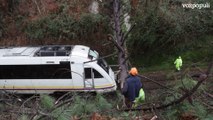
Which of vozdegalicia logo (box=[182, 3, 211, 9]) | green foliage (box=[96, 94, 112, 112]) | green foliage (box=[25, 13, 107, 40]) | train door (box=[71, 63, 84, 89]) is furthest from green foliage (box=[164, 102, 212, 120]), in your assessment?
vozdegalicia logo (box=[182, 3, 211, 9])

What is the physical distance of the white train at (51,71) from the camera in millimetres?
14812

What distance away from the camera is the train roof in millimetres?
14961

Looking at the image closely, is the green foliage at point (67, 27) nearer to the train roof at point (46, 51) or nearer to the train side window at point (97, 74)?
the train roof at point (46, 51)

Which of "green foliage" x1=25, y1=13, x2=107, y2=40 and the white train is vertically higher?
"green foliage" x1=25, y1=13, x2=107, y2=40

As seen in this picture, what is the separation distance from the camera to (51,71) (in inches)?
592

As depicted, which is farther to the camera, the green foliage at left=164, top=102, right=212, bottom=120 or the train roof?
the train roof

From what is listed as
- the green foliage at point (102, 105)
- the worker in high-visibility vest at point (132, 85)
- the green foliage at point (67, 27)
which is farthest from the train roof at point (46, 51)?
the green foliage at point (102, 105)

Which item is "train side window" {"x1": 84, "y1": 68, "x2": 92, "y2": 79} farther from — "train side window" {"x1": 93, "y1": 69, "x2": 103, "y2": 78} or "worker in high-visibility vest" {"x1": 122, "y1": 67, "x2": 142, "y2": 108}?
"worker in high-visibility vest" {"x1": 122, "y1": 67, "x2": 142, "y2": 108}

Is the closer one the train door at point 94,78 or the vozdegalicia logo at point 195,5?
the train door at point 94,78

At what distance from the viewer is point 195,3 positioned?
59.7 feet

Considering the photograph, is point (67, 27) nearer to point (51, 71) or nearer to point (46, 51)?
point (46, 51)

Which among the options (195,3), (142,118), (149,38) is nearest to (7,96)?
(142,118)

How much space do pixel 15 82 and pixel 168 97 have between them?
1212cm

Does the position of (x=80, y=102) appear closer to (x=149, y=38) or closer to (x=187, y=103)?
(x=187, y=103)
